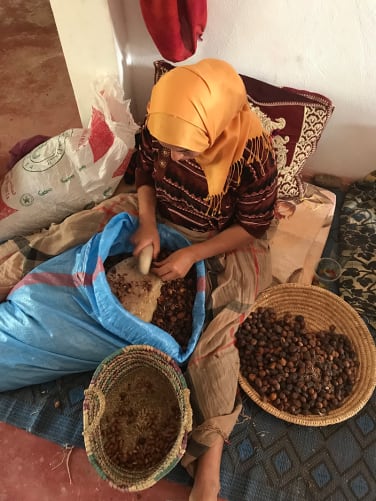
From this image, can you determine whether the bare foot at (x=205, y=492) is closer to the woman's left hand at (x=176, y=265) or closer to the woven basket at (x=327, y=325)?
the woven basket at (x=327, y=325)

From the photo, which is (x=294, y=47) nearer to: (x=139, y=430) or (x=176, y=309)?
(x=176, y=309)

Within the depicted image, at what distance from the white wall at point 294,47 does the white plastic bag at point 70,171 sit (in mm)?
167

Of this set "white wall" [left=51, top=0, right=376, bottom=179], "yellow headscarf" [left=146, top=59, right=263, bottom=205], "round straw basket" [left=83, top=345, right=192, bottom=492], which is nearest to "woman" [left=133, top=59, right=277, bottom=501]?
"yellow headscarf" [left=146, top=59, right=263, bottom=205]

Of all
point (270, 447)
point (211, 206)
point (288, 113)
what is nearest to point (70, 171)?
point (211, 206)

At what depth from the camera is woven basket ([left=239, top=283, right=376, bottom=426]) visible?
1.15 metres

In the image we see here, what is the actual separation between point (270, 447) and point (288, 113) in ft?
3.42

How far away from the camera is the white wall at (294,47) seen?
3.97 ft

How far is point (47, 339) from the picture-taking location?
1098 millimetres

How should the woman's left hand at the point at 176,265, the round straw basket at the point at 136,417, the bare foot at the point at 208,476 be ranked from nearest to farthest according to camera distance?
the round straw basket at the point at 136,417
the bare foot at the point at 208,476
the woman's left hand at the point at 176,265

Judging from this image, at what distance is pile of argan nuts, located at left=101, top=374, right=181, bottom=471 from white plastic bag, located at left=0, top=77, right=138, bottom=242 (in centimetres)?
65

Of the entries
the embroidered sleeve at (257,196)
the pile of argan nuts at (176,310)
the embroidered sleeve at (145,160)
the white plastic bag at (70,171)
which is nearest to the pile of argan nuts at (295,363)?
the pile of argan nuts at (176,310)

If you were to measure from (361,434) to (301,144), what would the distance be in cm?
94

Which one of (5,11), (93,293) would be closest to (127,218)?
(93,293)

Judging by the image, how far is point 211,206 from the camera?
113 centimetres
